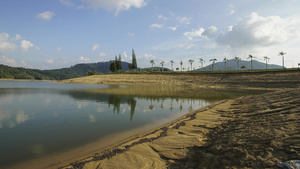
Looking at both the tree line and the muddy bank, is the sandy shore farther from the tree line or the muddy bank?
the tree line

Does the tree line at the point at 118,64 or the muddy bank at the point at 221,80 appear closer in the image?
the muddy bank at the point at 221,80

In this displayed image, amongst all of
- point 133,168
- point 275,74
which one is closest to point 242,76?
point 275,74

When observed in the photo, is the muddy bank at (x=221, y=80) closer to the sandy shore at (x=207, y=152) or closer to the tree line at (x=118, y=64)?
the tree line at (x=118, y=64)

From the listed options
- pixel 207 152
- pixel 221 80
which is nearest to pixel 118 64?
pixel 221 80

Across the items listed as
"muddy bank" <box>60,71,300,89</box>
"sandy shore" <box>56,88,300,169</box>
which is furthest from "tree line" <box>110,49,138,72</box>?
"sandy shore" <box>56,88,300,169</box>

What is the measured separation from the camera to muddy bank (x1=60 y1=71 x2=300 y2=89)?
165ft

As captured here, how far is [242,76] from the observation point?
62.8m

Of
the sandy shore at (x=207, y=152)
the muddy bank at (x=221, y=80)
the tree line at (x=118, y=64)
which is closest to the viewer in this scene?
the sandy shore at (x=207, y=152)

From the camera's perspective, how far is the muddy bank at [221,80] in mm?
50438

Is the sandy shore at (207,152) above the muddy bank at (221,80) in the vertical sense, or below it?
below

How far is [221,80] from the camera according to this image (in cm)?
6494

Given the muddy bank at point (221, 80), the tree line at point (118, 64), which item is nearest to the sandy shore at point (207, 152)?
the muddy bank at point (221, 80)

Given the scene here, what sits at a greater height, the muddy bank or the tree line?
the tree line

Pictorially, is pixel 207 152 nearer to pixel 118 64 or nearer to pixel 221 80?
pixel 221 80
